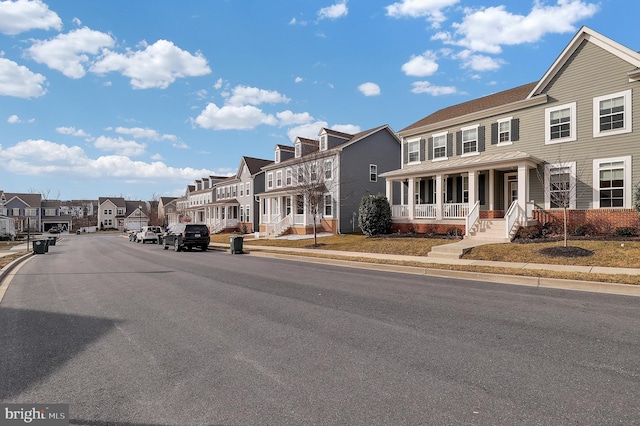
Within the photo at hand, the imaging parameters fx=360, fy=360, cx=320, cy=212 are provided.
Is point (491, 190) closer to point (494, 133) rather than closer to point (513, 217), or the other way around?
point (494, 133)

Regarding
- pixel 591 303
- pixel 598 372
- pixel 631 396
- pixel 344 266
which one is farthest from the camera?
pixel 344 266

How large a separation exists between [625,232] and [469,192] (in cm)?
691

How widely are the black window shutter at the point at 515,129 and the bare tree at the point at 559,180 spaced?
7.53 feet

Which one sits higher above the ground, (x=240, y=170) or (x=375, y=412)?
(x=240, y=170)

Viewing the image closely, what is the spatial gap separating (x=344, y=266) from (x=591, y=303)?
29.6ft

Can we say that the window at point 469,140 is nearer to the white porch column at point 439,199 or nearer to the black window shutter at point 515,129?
the black window shutter at point 515,129

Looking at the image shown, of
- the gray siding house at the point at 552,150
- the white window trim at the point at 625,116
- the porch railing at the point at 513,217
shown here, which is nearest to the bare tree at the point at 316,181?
the gray siding house at the point at 552,150

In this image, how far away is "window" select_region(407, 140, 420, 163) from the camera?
84.0 ft

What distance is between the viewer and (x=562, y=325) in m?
5.98

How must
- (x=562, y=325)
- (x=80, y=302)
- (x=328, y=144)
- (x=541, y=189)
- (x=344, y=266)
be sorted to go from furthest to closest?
(x=328, y=144) → (x=541, y=189) → (x=344, y=266) → (x=80, y=302) → (x=562, y=325)

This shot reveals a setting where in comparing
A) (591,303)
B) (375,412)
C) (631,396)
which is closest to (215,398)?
(375,412)

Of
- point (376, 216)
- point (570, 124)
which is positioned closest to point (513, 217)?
point (570, 124)

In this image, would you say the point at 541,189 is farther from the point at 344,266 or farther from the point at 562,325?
the point at 562,325

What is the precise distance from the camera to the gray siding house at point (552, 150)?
651 inches
